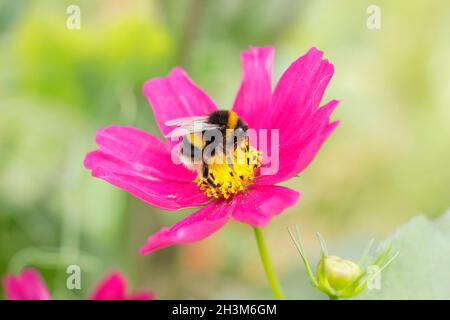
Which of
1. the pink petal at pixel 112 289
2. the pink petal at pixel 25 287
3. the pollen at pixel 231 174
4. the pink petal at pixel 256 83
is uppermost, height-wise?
the pink petal at pixel 256 83

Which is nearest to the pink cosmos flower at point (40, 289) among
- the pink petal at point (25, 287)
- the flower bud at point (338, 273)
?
the pink petal at point (25, 287)

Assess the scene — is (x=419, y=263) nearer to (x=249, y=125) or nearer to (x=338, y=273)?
(x=338, y=273)

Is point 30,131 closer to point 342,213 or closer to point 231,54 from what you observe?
point 231,54

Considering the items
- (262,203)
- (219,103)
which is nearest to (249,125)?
(262,203)

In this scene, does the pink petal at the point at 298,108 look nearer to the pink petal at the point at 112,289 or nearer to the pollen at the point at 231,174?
the pollen at the point at 231,174

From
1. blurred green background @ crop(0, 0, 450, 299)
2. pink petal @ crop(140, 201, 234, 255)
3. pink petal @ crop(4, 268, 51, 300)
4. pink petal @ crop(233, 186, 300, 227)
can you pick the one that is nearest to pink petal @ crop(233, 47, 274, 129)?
pink petal @ crop(233, 186, 300, 227)
